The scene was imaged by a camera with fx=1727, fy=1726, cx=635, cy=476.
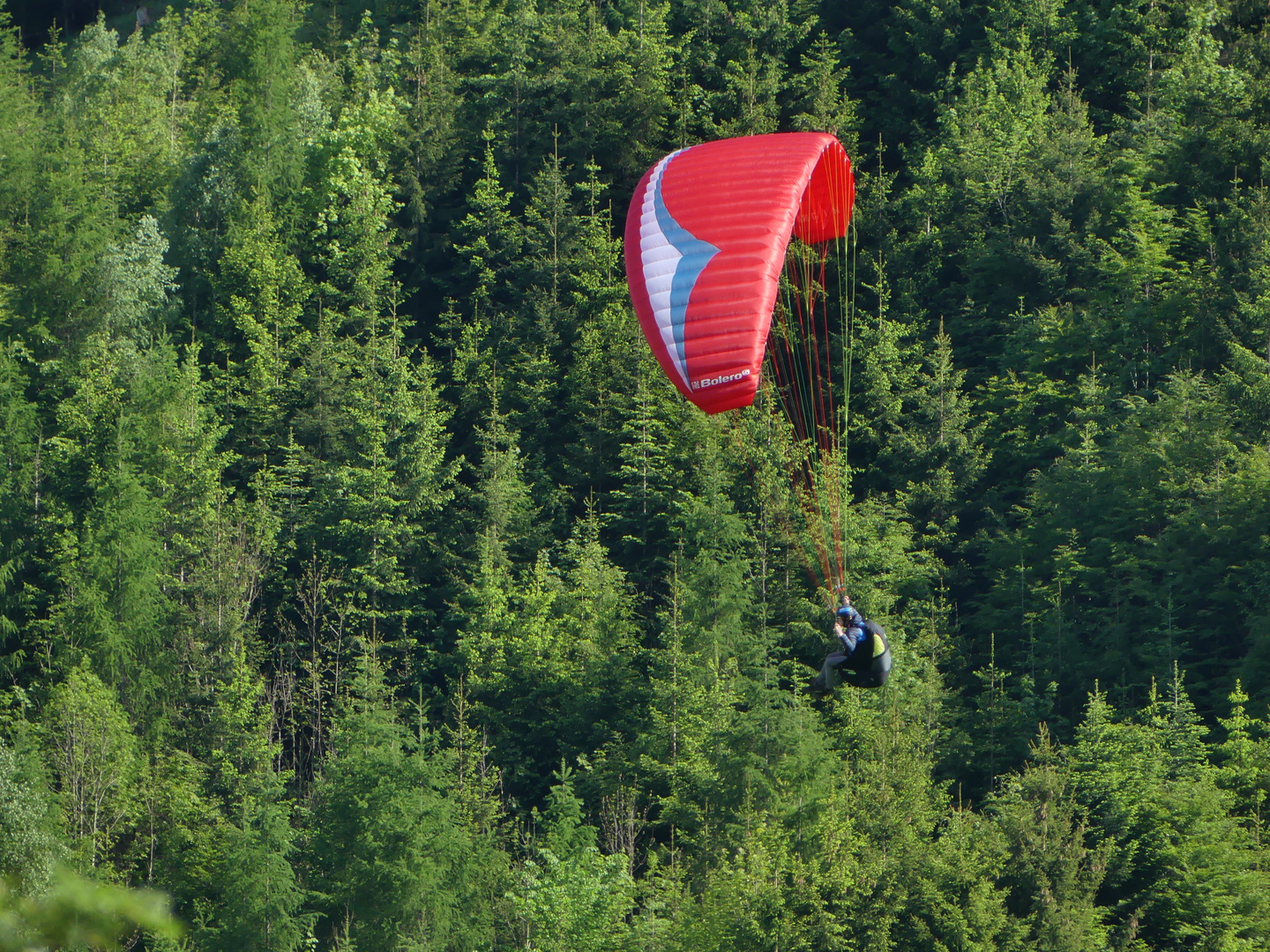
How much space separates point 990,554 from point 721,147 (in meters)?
17.0

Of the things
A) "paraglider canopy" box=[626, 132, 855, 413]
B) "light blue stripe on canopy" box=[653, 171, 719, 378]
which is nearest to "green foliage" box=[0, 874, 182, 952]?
"paraglider canopy" box=[626, 132, 855, 413]

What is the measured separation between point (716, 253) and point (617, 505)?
21.4 m

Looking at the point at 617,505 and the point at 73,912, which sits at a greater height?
the point at 73,912

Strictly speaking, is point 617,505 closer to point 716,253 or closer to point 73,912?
point 716,253

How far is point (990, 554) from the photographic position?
34.8 meters

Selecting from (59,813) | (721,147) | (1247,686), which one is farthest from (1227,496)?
(59,813)

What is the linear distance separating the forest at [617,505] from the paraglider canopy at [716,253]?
9.87 meters

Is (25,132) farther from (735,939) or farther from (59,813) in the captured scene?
Answer: (735,939)

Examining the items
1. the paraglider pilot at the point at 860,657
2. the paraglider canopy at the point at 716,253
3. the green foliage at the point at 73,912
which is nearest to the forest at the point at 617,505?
the paraglider pilot at the point at 860,657

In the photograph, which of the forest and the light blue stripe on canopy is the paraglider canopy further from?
the forest

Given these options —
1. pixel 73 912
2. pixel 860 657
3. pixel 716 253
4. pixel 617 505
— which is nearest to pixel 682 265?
pixel 716 253

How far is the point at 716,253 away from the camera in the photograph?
17.8 m

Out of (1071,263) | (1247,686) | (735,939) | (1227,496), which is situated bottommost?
(735,939)

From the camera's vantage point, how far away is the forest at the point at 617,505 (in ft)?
94.4
